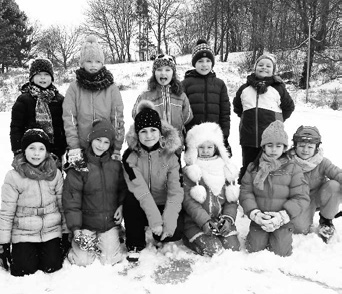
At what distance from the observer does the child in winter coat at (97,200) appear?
275 centimetres

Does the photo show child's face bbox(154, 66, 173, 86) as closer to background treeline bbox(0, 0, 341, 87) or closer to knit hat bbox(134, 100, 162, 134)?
knit hat bbox(134, 100, 162, 134)

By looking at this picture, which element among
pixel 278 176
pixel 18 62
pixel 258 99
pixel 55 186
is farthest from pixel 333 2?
pixel 18 62

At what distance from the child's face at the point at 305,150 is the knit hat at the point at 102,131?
181cm

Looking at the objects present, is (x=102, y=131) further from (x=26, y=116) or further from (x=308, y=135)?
(x=308, y=135)

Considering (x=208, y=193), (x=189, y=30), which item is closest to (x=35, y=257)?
(x=208, y=193)

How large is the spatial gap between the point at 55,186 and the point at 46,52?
35864 millimetres

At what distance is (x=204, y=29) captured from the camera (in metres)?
28.3

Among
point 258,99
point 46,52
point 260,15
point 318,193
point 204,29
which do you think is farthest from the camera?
point 46,52

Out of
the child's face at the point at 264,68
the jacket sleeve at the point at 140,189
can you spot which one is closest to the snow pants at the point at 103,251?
the jacket sleeve at the point at 140,189

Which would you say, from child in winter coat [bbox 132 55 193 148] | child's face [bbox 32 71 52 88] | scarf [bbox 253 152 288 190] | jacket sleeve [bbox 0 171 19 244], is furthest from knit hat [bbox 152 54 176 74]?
jacket sleeve [bbox 0 171 19 244]

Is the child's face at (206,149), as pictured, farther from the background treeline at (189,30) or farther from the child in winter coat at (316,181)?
the background treeline at (189,30)

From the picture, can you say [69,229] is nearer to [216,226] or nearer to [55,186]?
[55,186]

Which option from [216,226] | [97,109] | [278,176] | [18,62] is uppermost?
[18,62]

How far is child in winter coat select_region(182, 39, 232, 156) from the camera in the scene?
361 cm
